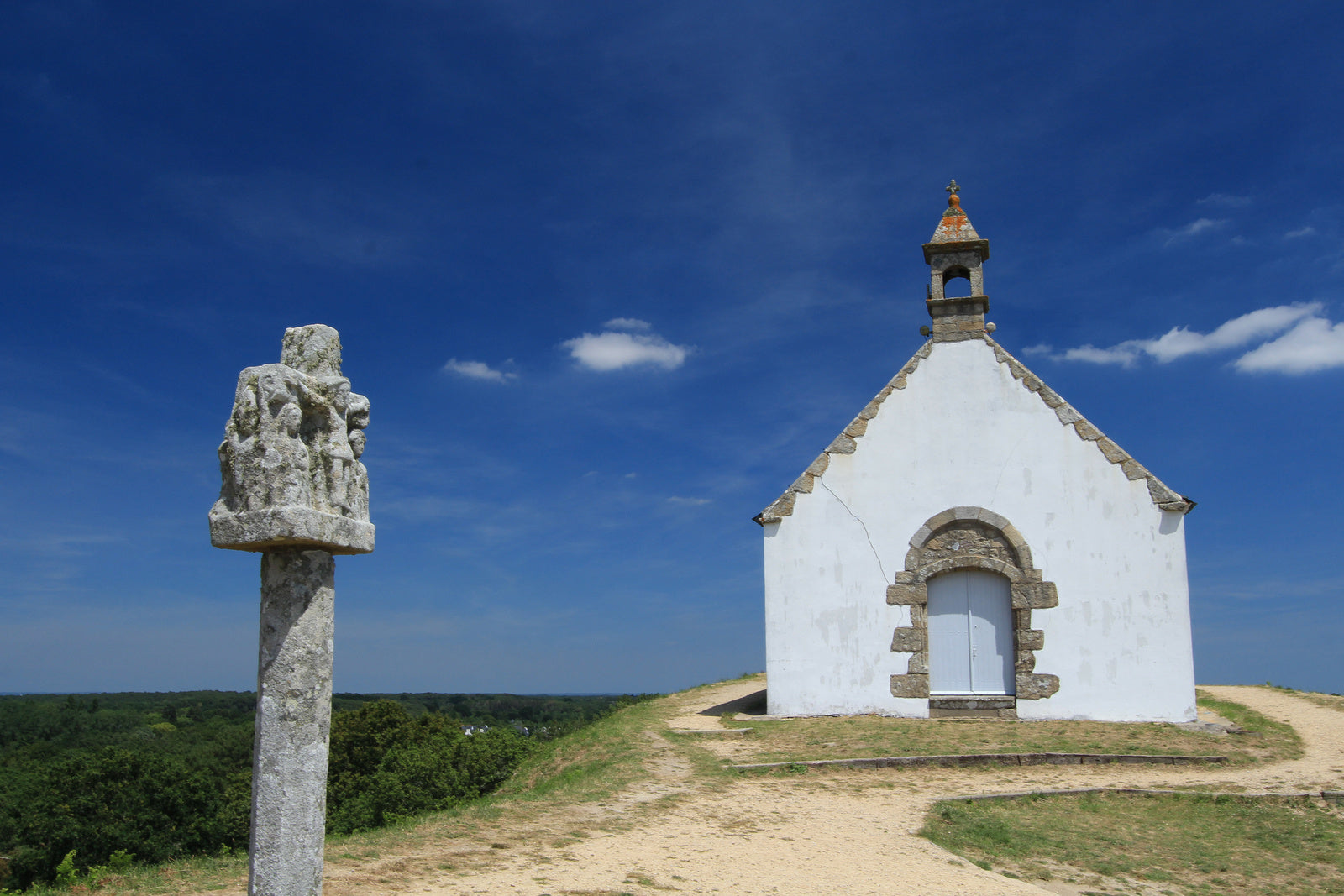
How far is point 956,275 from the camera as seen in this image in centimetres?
1650

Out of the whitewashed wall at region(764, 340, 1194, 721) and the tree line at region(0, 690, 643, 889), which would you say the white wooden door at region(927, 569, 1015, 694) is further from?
the tree line at region(0, 690, 643, 889)

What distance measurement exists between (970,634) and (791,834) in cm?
749

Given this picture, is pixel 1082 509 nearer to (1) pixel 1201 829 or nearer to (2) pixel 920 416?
(2) pixel 920 416

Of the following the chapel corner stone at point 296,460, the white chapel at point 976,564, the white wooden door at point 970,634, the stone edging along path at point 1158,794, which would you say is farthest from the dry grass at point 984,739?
the chapel corner stone at point 296,460

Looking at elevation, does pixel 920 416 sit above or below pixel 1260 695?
above

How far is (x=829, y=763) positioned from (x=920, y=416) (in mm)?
6486

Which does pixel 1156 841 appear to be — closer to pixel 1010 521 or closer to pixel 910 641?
pixel 910 641

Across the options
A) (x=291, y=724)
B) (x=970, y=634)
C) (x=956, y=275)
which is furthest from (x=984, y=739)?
(x=291, y=724)

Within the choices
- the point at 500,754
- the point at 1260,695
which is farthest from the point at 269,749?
the point at 1260,695

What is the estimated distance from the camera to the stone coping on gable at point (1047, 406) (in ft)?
46.7

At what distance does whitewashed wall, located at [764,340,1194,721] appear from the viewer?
14016mm

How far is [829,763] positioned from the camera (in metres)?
11.1

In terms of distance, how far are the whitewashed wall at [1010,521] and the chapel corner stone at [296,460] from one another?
426 inches

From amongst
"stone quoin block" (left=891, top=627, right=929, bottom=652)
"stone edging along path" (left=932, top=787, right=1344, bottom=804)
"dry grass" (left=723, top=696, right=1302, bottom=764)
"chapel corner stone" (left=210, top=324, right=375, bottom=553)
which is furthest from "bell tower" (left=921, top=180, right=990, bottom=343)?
"chapel corner stone" (left=210, top=324, right=375, bottom=553)
